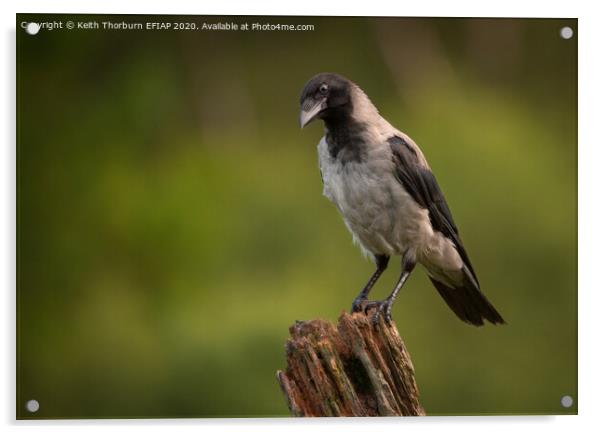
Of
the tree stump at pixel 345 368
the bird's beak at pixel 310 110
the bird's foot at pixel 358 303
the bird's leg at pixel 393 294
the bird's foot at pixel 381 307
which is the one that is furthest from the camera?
the bird's foot at pixel 358 303

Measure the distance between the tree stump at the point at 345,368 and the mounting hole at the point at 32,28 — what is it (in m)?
2.03

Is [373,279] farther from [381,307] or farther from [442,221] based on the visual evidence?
[442,221]

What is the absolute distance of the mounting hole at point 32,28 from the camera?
5.46 meters

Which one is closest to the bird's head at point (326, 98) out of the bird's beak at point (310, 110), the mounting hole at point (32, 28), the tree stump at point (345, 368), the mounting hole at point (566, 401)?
the bird's beak at point (310, 110)

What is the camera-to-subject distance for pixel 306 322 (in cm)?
497

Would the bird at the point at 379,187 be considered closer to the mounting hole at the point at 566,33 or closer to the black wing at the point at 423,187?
the black wing at the point at 423,187

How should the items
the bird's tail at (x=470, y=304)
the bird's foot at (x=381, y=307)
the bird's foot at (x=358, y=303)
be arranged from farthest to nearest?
the bird's tail at (x=470, y=304) < the bird's foot at (x=358, y=303) < the bird's foot at (x=381, y=307)

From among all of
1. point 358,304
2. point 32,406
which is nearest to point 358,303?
point 358,304

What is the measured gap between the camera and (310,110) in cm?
547

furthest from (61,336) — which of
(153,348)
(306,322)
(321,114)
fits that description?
(321,114)

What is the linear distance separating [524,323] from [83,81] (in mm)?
2711

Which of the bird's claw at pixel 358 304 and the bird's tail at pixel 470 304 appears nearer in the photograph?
the bird's claw at pixel 358 304

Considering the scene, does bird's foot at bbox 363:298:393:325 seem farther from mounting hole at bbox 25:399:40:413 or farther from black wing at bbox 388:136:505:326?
mounting hole at bbox 25:399:40:413

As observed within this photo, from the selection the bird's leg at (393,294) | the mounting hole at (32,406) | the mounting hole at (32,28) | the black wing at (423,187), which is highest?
the mounting hole at (32,28)
